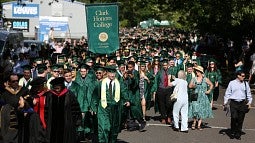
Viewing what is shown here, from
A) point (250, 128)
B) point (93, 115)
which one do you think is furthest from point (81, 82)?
point (250, 128)

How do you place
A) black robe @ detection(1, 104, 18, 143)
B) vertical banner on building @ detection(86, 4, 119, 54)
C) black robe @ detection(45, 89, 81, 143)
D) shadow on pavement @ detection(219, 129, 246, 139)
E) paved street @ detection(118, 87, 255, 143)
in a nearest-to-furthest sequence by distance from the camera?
black robe @ detection(1, 104, 18, 143)
black robe @ detection(45, 89, 81, 143)
paved street @ detection(118, 87, 255, 143)
shadow on pavement @ detection(219, 129, 246, 139)
vertical banner on building @ detection(86, 4, 119, 54)

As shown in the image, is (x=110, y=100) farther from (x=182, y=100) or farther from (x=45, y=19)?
(x=45, y=19)

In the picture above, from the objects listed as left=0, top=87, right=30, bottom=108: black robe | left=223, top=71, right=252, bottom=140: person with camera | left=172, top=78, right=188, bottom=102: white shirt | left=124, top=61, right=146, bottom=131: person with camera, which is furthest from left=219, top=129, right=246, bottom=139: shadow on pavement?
left=0, top=87, right=30, bottom=108: black robe

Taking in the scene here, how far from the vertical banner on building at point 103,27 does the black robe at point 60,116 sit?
478 centimetres

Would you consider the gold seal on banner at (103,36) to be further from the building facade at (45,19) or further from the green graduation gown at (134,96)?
the building facade at (45,19)

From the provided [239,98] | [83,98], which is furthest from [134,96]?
[83,98]

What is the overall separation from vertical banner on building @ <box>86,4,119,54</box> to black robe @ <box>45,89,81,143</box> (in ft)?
15.7

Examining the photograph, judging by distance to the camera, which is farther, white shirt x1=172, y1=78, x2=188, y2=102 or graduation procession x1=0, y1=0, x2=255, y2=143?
white shirt x1=172, y1=78, x2=188, y2=102

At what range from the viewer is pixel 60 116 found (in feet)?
35.7

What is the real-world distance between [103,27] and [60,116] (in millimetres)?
5057

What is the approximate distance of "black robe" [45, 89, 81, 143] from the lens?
35.4 feet

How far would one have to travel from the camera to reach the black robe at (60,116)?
10789 mm

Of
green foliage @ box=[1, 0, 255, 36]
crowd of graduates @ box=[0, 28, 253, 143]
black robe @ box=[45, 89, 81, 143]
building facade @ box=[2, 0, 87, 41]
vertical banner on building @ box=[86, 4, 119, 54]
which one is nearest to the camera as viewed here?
crowd of graduates @ box=[0, 28, 253, 143]

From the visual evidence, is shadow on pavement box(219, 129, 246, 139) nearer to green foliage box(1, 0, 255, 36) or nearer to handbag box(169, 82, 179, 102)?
handbag box(169, 82, 179, 102)
